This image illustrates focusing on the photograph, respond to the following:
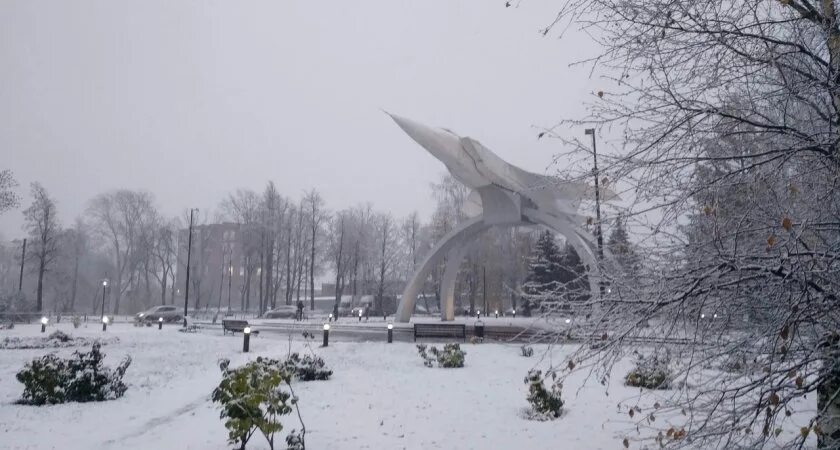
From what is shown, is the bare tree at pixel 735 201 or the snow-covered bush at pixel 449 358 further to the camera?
the snow-covered bush at pixel 449 358

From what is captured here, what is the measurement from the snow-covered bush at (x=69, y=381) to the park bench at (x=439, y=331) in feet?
42.3

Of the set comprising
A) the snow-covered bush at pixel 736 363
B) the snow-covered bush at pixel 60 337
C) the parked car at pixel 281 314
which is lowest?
the snow-covered bush at pixel 60 337

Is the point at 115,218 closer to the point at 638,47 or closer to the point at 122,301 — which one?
the point at 122,301

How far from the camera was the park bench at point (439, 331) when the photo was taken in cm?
2178

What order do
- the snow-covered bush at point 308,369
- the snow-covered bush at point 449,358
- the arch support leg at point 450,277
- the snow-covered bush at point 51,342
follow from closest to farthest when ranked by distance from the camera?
the snow-covered bush at point 308,369 → the snow-covered bush at point 449,358 → the snow-covered bush at point 51,342 → the arch support leg at point 450,277

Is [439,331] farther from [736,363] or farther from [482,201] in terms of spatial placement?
[736,363]

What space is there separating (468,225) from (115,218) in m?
40.5

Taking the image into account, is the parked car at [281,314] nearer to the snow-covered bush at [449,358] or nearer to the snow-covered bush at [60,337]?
the snow-covered bush at [60,337]

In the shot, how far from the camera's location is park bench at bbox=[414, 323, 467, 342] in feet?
71.5

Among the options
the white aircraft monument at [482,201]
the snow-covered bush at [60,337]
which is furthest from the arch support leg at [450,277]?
the snow-covered bush at [60,337]

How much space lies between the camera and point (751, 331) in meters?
3.79

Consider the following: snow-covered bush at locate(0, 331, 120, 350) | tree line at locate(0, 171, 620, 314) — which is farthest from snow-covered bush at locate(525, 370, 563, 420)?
tree line at locate(0, 171, 620, 314)

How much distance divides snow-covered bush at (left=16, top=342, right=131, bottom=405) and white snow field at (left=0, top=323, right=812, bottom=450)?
0.81 ft

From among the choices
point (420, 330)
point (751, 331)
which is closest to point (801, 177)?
point (751, 331)
